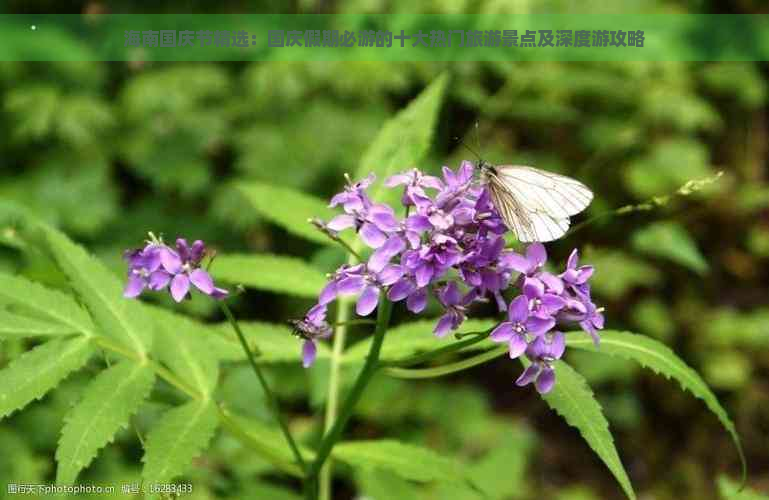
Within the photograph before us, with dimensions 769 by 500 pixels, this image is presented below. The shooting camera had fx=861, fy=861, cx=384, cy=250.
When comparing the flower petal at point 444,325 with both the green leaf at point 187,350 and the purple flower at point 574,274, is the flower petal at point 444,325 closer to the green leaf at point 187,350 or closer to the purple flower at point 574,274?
the purple flower at point 574,274

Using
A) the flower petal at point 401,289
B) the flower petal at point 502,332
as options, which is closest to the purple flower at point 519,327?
the flower petal at point 502,332

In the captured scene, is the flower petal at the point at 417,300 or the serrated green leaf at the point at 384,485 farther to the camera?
the serrated green leaf at the point at 384,485

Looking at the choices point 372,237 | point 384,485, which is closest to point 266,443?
point 384,485

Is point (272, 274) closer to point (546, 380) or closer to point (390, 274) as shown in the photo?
point (390, 274)

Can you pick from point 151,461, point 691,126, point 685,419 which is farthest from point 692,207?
point 151,461

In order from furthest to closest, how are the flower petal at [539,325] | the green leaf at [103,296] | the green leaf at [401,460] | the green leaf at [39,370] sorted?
the green leaf at [401,460] → the green leaf at [103,296] → the green leaf at [39,370] → the flower petal at [539,325]

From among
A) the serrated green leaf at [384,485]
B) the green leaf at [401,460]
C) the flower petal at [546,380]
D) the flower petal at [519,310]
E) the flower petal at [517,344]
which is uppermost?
the flower petal at [519,310]

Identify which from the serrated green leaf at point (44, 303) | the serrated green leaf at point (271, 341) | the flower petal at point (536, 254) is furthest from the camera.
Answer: the serrated green leaf at point (271, 341)
